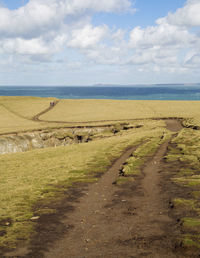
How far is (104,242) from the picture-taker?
Result: 11.8m

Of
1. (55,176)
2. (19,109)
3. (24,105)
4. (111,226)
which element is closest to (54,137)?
(55,176)

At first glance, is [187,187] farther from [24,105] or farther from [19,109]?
[24,105]

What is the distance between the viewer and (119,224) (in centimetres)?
1387

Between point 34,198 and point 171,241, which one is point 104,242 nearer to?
point 171,241

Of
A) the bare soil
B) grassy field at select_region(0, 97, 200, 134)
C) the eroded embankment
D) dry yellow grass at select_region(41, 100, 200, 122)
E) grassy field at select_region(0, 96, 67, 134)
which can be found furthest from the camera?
dry yellow grass at select_region(41, 100, 200, 122)

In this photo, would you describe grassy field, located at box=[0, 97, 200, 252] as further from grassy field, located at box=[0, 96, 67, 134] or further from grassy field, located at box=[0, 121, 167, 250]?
grassy field, located at box=[0, 96, 67, 134]

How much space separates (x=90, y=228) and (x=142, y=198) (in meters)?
5.66

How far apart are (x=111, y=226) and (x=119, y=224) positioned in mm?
470

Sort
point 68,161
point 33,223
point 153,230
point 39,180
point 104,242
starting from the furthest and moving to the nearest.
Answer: point 68,161
point 39,180
point 33,223
point 153,230
point 104,242

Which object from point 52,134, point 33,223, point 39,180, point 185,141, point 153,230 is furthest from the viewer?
point 52,134

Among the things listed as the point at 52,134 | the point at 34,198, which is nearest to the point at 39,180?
the point at 34,198

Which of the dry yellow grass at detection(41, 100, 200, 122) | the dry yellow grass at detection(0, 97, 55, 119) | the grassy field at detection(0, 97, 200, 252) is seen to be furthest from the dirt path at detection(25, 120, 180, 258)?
the dry yellow grass at detection(0, 97, 55, 119)

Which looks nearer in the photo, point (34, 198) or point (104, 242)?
point (104, 242)

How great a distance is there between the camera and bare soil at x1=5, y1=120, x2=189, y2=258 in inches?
433
